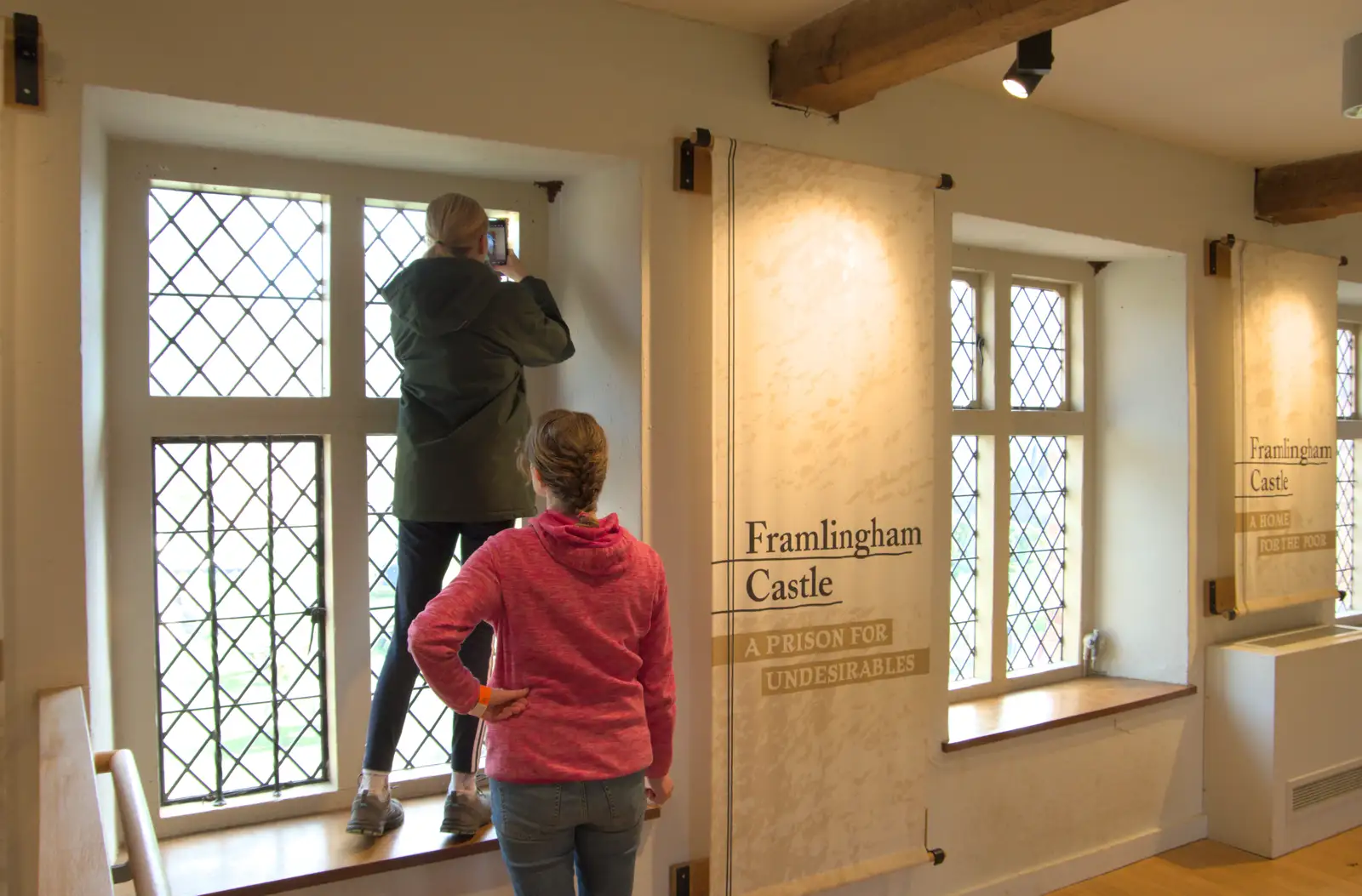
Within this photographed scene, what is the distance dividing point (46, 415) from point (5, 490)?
0.15 m

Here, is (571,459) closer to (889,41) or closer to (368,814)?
(368,814)

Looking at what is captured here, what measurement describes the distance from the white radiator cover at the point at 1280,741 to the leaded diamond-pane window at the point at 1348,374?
188 cm

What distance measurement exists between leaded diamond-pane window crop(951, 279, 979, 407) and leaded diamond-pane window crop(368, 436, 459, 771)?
211 cm

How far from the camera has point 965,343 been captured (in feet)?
12.2

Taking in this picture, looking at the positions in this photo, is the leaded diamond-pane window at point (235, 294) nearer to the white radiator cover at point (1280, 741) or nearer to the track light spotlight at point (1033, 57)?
the track light spotlight at point (1033, 57)

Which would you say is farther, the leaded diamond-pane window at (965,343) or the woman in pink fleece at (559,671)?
the leaded diamond-pane window at (965,343)

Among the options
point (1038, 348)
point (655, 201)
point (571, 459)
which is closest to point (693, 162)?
point (655, 201)

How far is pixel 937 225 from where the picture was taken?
294 cm

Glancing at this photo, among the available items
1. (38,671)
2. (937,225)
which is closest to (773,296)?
(937,225)

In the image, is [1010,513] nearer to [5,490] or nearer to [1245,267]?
[1245,267]

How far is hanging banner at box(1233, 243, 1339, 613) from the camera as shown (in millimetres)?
3854

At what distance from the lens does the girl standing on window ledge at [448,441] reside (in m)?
2.19

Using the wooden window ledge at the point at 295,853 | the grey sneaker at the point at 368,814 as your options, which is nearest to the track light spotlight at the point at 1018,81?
the wooden window ledge at the point at 295,853

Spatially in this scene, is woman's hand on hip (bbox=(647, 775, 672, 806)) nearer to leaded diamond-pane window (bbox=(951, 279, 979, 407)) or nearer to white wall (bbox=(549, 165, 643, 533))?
white wall (bbox=(549, 165, 643, 533))
